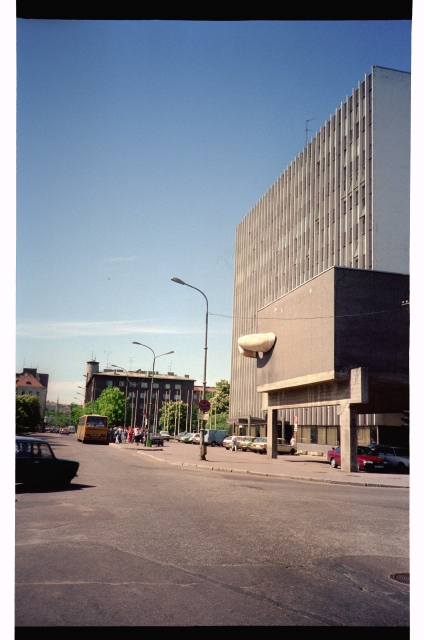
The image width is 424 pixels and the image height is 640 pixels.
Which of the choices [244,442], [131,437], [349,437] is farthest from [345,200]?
[131,437]

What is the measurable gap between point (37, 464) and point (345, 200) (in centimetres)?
4507

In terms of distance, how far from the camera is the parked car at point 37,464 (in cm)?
1288

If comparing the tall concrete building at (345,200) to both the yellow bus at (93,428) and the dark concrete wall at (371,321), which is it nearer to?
the dark concrete wall at (371,321)

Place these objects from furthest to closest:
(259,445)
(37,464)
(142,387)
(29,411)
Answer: (142,387), (29,411), (259,445), (37,464)

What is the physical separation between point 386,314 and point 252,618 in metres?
24.7

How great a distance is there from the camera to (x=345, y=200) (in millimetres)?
52656

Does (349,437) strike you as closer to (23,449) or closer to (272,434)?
(272,434)

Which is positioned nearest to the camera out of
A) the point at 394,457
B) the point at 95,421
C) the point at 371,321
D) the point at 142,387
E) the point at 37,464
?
the point at 37,464

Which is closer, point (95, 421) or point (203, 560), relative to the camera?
point (203, 560)

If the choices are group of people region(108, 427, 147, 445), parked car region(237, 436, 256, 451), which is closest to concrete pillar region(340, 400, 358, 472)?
parked car region(237, 436, 256, 451)

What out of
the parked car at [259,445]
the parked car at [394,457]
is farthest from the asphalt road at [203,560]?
the parked car at [259,445]

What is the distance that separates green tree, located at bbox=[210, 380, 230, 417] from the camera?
10394 cm

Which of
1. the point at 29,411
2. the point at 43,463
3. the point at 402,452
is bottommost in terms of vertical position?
the point at 402,452
